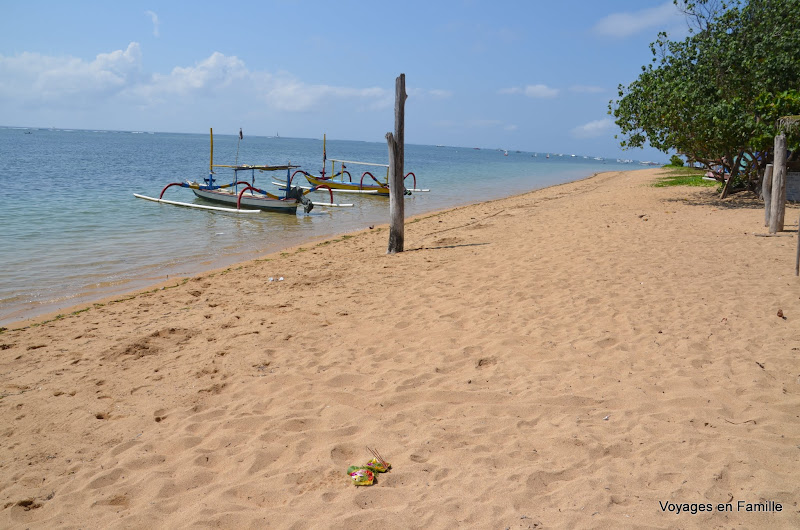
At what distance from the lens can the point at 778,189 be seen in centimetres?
1036

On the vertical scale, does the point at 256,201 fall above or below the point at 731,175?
below

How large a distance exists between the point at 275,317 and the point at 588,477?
4.22 m

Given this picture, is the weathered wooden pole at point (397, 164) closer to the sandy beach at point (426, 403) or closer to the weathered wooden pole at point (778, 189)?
the sandy beach at point (426, 403)

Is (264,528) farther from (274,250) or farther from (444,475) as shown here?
(274,250)

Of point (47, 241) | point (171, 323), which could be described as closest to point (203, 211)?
point (47, 241)

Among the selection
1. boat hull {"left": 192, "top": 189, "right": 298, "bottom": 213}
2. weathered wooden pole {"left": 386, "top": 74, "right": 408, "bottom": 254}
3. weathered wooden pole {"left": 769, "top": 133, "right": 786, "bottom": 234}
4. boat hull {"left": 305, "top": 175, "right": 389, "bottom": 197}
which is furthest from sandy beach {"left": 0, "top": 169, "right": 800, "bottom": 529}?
boat hull {"left": 305, "top": 175, "right": 389, "bottom": 197}

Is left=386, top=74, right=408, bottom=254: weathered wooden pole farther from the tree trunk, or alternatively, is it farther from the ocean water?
the tree trunk

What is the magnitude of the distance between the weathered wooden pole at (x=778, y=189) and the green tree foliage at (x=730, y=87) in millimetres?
1801

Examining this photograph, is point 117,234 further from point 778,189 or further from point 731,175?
point 731,175

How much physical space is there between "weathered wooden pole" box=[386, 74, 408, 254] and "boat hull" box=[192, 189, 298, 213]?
Result: 9.66 m

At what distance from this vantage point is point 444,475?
322cm

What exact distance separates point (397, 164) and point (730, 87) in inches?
406

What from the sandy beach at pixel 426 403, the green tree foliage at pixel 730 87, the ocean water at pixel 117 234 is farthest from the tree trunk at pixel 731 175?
the ocean water at pixel 117 234

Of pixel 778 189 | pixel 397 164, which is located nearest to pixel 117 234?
pixel 397 164
